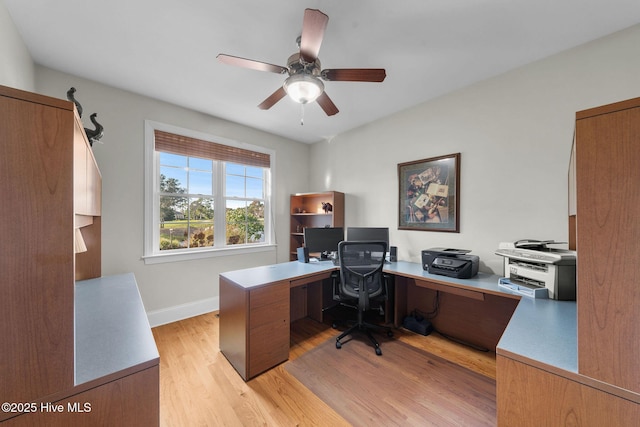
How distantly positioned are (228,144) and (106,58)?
4.83 feet

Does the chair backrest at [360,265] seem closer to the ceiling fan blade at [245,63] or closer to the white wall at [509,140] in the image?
the white wall at [509,140]

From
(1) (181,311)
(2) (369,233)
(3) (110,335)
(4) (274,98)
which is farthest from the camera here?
(2) (369,233)

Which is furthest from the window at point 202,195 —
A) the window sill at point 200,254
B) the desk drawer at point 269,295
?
the desk drawer at point 269,295

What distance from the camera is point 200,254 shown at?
10.3 feet

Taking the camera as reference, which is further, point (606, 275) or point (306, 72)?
point (306, 72)

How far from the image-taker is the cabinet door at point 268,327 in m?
1.90

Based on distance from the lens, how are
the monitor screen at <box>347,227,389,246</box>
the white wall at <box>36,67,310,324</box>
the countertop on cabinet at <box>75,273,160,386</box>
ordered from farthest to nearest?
the monitor screen at <box>347,227,389,246</box>
the white wall at <box>36,67,310,324</box>
the countertop on cabinet at <box>75,273,160,386</box>

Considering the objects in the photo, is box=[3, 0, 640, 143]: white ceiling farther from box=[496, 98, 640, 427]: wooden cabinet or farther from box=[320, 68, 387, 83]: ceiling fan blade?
box=[496, 98, 640, 427]: wooden cabinet

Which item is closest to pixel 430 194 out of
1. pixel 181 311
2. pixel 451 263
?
pixel 451 263

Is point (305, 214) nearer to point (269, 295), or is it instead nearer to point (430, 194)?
point (430, 194)

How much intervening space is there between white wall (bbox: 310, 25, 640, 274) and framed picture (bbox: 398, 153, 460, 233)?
0.26 feet

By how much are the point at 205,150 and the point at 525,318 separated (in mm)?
3559

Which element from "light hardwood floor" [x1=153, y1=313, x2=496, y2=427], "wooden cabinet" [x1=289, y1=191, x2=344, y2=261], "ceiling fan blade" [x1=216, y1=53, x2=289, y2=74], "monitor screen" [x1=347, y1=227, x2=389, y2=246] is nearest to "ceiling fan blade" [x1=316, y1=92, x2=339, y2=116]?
"ceiling fan blade" [x1=216, y1=53, x2=289, y2=74]

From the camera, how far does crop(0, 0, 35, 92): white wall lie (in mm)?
1510
